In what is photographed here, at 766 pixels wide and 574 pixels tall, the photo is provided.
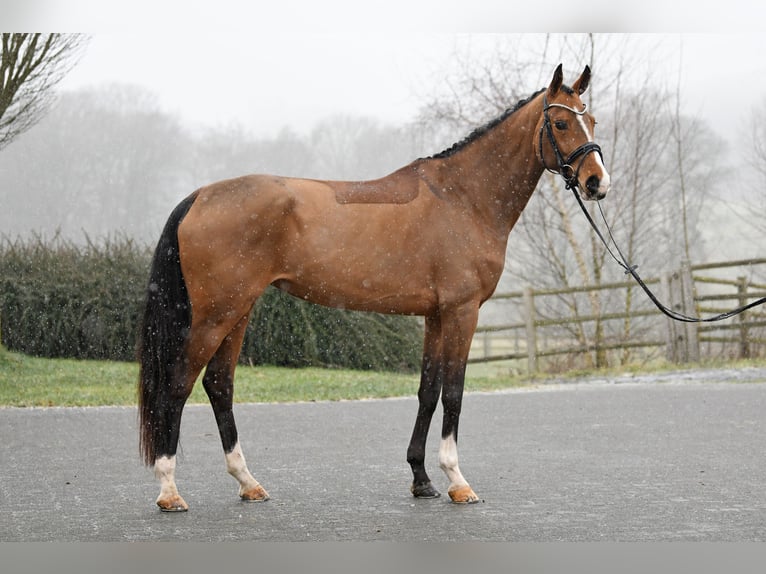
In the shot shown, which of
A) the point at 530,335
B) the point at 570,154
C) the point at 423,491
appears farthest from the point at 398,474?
the point at 530,335

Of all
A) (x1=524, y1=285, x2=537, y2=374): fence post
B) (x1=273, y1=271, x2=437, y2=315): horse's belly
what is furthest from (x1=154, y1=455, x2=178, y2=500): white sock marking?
(x1=524, y1=285, x2=537, y2=374): fence post

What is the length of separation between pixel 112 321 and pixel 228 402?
6.97 m

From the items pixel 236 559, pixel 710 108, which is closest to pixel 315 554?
Result: pixel 236 559

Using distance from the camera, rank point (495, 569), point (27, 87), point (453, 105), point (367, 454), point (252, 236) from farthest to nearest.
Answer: point (453, 105), point (27, 87), point (367, 454), point (252, 236), point (495, 569)

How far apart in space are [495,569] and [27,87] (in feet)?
23.7

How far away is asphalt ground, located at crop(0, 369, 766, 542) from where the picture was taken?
3.67m

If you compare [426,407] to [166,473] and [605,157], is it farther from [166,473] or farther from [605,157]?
[605,157]

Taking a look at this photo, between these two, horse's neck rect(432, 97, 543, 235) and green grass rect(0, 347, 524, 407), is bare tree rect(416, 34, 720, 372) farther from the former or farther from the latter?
horse's neck rect(432, 97, 543, 235)

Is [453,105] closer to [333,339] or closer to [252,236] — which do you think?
[333,339]

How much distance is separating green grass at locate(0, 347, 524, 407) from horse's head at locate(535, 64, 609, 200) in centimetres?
525

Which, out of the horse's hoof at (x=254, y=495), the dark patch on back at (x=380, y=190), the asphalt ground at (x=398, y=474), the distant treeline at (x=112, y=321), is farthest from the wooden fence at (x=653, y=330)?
the horse's hoof at (x=254, y=495)

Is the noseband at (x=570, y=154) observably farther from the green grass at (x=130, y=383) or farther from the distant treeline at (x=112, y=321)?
the distant treeline at (x=112, y=321)

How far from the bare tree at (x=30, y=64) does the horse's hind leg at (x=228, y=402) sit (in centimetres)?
530

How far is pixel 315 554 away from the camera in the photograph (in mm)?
3500
